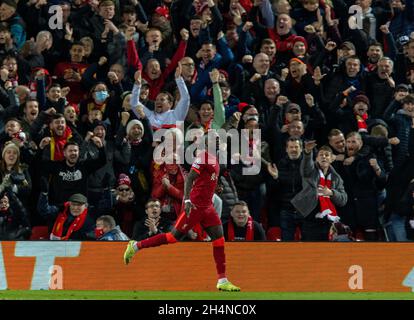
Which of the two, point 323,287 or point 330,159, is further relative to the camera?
point 330,159

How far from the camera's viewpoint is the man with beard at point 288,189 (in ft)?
58.7

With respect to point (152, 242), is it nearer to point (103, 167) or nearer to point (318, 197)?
point (103, 167)

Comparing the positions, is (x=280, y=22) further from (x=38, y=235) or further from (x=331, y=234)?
(x=38, y=235)

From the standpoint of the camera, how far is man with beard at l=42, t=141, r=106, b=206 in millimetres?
18094

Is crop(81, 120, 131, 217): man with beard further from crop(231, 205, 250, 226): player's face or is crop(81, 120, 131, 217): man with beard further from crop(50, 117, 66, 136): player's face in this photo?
crop(231, 205, 250, 226): player's face

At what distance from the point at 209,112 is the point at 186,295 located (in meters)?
4.05

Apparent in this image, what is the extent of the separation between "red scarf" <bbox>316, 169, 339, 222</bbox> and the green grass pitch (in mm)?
1893

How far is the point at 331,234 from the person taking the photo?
57.8ft

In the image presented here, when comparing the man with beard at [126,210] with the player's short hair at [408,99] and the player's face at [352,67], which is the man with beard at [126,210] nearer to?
the player's face at [352,67]

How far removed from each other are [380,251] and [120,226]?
423 cm

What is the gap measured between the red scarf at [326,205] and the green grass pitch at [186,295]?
189 cm

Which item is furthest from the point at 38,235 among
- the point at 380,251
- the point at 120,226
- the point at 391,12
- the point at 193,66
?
the point at 391,12

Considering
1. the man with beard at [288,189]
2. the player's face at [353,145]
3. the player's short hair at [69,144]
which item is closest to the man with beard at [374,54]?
the player's face at [353,145]
